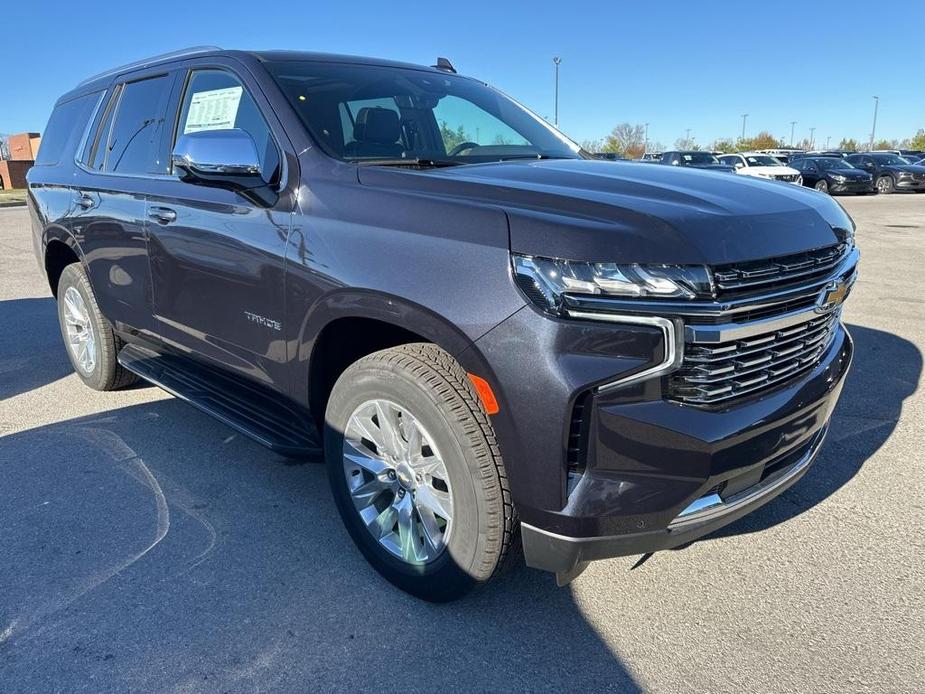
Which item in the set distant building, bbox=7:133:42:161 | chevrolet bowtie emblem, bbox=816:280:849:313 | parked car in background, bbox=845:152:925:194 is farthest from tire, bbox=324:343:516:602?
distant building, bbox=7:133:42:161

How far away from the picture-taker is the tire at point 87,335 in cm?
466

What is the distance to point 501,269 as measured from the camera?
2.08 metres

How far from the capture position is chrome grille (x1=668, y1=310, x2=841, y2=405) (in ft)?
6.63

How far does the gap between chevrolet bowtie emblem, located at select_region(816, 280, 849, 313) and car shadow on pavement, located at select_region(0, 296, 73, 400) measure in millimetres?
5056

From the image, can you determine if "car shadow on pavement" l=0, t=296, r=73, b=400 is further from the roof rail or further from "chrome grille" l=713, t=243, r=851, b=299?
"chrome grille" l=713, t=243, r=851, b=299

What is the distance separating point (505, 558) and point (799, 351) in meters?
1.20

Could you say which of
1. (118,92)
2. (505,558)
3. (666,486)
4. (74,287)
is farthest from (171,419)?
(666,486)

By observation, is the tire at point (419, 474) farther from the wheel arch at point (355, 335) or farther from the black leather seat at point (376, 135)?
the black leather seat at point (376, 135)

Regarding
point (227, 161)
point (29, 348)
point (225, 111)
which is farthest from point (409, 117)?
point (29, 348)

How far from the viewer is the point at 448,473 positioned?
232 cm

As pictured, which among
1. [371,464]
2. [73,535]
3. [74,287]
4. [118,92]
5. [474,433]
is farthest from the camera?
[74,287]

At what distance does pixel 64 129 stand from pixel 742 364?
4.88m

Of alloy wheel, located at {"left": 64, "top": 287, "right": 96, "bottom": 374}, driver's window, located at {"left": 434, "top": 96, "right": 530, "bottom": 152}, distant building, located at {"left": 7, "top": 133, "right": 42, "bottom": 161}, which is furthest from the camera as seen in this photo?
distant building, located at {"left": 7, "top": 133, "right": 42, "bottom": 161}

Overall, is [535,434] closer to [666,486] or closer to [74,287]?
[666,486]
